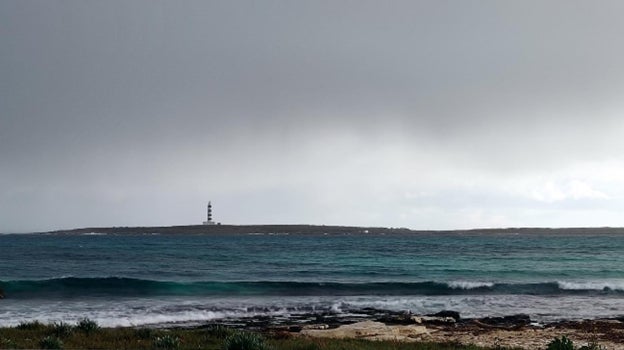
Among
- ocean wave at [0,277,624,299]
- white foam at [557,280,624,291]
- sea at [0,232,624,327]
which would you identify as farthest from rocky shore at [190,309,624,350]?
white foam at [557,280,624,291]

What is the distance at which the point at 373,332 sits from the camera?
19156mm

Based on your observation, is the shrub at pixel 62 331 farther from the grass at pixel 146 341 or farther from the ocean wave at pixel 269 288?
the ocean wave at pixel 269 288

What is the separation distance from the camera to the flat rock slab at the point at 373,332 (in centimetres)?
1842

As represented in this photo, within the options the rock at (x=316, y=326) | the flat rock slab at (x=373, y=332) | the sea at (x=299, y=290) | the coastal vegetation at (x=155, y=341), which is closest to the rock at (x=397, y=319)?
the flat rock slab at (x=373, y=332)

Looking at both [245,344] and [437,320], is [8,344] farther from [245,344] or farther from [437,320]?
[437,320]

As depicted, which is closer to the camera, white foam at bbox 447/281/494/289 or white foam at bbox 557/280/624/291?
white foam at bbox 557/280/624/291

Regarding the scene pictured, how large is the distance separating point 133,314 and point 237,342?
15.0 m

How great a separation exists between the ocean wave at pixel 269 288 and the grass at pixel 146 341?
2008 centimetres

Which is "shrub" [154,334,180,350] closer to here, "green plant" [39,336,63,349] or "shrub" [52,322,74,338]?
"green plant" [39,336,63,349]

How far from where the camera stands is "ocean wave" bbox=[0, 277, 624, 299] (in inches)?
1410

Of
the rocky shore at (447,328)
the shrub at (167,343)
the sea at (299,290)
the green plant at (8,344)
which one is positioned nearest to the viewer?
the green plant at (8,344)

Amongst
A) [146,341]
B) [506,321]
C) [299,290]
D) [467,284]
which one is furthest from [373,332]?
[467,284]

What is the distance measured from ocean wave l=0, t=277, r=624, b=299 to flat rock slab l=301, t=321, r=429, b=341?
15.2 m

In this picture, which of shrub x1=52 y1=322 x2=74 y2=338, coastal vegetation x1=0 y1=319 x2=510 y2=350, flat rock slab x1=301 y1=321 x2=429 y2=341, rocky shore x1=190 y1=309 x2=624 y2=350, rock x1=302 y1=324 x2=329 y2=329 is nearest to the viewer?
coastal vegetation x1=0 y1=319 x2=510 y2=350
